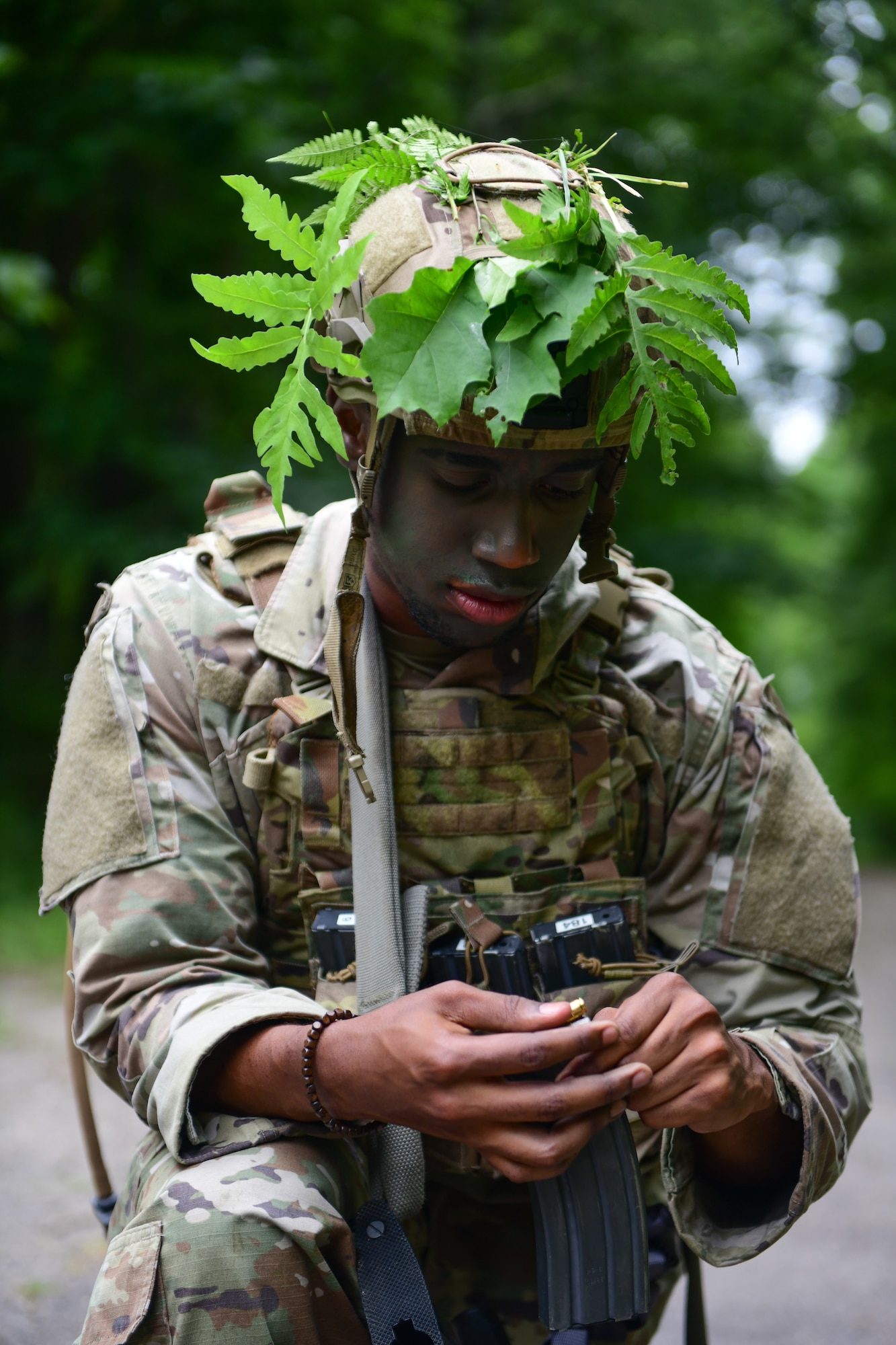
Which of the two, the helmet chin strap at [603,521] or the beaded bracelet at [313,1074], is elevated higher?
the helmet chin strap at [603,521]

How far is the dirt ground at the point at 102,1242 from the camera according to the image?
12.3ft

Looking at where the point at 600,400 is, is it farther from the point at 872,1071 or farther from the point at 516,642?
the point at 872,1071

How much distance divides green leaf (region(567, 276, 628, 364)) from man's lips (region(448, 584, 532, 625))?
0.45m

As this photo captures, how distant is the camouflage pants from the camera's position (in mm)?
1964

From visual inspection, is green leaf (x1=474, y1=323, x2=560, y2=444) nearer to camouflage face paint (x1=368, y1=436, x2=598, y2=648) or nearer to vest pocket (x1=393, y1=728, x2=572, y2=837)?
camouflage face paint (x1=368, y1=436, x2=598, y2=648)

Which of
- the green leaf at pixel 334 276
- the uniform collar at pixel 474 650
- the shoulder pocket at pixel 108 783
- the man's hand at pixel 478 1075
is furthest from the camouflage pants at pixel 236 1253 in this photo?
the green leaf at pixel 334 276

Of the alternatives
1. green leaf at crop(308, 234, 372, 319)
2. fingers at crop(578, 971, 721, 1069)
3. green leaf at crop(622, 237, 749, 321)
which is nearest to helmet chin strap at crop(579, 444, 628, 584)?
Answer: green leaf at crop(622, 237, 749, 321)

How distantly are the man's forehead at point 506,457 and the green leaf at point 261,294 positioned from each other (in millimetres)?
291

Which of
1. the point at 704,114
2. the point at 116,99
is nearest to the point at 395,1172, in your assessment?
the point at 116,99

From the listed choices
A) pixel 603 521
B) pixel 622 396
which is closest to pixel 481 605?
pixel 603 521

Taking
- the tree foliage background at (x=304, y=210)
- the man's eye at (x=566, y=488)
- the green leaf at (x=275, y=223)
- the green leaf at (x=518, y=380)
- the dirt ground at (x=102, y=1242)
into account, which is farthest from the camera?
the tree foliage background at (x=304, y=210)

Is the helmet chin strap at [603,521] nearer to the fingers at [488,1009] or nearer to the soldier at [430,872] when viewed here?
the soldier at [430,872]

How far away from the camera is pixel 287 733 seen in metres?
2.45

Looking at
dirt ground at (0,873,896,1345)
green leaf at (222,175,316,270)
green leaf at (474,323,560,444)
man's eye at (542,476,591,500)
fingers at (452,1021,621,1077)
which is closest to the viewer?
fingers at (452,1021,621,1077)
